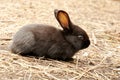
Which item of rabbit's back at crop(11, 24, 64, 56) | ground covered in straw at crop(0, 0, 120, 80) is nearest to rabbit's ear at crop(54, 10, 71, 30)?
rabbit's back at crop(11, 24, 64, 56)

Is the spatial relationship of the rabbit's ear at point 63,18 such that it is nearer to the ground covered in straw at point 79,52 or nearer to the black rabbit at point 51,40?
the black rabbit at point 51,40

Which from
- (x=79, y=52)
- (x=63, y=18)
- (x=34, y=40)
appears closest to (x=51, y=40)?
(x=34, y=40)

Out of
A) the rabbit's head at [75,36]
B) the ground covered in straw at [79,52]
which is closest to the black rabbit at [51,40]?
the rabbit's head at [75,36]

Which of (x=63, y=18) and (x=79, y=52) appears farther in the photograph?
(x=79, y=52)

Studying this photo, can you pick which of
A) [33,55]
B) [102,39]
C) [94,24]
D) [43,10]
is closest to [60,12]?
[33,55]

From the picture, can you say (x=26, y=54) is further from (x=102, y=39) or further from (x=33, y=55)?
(x=102, y=39)

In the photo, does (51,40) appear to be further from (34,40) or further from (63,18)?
(63,18)

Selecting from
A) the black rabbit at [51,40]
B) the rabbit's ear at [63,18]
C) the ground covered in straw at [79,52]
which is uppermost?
the rabbit's ear at [63,18]
